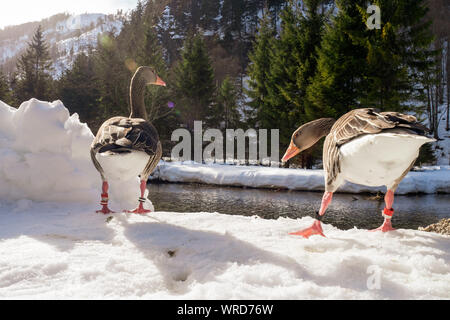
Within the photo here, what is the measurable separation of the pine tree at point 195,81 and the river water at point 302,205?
655 inches

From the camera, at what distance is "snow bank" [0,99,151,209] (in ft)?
15.3

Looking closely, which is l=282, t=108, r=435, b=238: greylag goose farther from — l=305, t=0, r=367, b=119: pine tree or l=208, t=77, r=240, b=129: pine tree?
l=208, t=77, r=240, b=129: pine tree

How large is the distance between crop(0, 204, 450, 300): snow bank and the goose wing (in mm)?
873

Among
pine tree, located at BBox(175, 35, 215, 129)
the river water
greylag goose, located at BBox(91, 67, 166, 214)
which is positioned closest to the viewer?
greylag goose, located at BBox(91, 67, 166, 214)

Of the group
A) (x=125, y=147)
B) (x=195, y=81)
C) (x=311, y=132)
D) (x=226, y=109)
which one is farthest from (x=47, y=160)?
(x=195, y=81)

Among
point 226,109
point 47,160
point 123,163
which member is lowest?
point 47,160

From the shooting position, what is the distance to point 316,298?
5.46 feet

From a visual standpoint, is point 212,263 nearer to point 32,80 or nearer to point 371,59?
point 371,59

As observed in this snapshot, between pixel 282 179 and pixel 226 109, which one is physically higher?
pixel 226 109

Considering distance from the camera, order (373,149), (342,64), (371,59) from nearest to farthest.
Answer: (373,149) → (371,59) → (342,64)

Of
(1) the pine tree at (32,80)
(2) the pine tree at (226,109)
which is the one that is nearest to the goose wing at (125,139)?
(2) the pine tree at (226,109)

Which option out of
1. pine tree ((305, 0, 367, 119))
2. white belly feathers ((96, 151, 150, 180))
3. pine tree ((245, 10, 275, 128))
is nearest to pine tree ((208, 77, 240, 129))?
pine tree ((245, 10, 275, 128))

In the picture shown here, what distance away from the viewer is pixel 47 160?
493cm

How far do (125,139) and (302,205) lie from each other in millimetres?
8570
